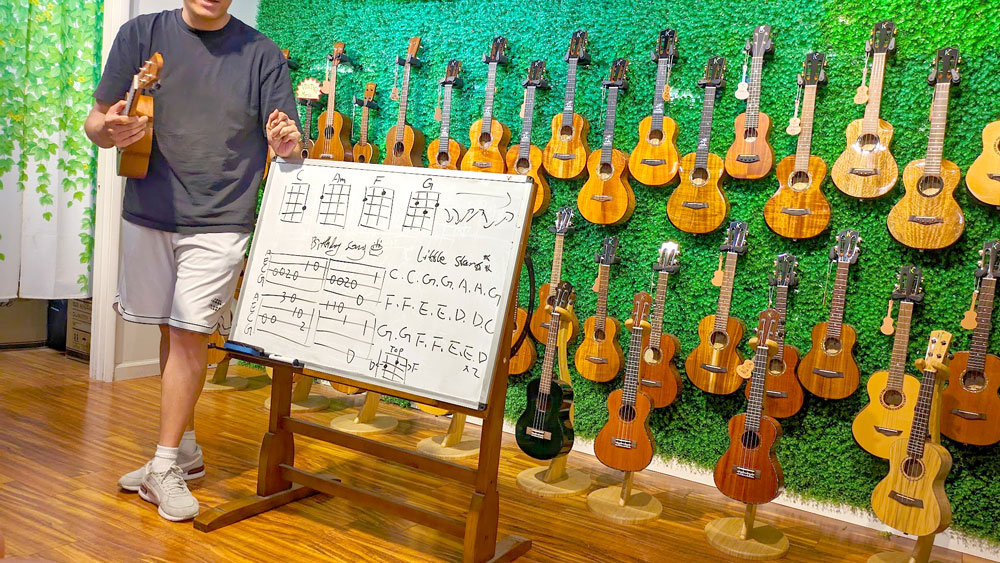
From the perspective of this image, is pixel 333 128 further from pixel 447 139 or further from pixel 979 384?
pixel 979 384

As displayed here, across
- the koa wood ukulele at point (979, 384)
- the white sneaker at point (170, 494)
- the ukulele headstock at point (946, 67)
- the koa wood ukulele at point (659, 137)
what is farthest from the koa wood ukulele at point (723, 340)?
the white sneaker at point (170, 494)

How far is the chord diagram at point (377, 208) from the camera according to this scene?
202 centimetres

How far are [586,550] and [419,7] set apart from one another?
2741mm

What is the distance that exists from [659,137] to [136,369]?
2799 millimetres

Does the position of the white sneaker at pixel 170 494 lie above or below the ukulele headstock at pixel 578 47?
below

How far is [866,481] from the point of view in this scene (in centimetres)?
259

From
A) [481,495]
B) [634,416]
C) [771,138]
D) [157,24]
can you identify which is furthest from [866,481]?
[157,24]

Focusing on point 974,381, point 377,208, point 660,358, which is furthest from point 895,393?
point 377,208

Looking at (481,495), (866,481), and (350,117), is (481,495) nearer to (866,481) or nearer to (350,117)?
(866,481)

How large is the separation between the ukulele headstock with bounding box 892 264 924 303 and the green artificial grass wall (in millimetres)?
101

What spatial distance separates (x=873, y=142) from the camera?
2535 millimetres

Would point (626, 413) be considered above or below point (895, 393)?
below

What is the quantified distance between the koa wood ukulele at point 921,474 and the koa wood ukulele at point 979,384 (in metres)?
0.14

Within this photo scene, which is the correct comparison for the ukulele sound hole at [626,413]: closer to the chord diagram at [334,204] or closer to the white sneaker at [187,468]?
the chord diagram at [334,204]
